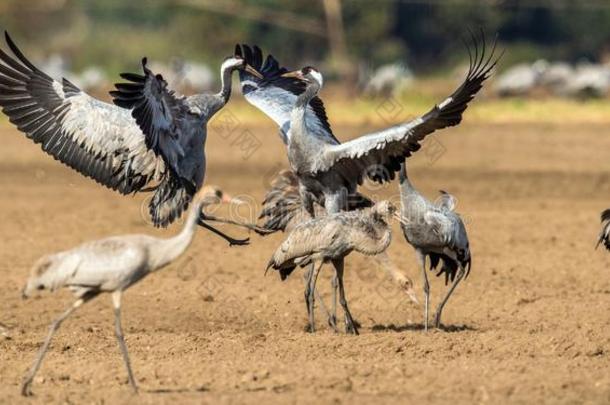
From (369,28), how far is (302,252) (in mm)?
33321

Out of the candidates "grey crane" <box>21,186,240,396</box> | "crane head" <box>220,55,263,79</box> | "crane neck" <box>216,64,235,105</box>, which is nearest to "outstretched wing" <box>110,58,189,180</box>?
"crane neck" <box>216,64,235,105</box>

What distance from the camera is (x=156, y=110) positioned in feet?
33.7

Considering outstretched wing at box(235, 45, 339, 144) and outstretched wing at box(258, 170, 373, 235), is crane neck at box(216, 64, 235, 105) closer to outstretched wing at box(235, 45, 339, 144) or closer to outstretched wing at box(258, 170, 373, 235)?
outstretched wing at box(235, 45, 339, 144)

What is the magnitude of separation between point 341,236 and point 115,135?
89.1 inches

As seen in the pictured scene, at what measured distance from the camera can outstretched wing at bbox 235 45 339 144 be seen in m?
12.0

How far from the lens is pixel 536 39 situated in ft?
160

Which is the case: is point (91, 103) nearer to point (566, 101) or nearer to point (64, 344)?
point (64, 344)

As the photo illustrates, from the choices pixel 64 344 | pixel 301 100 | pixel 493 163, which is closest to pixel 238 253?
pixel 301 100

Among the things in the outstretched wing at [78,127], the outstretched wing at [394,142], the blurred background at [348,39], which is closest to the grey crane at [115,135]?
the outstretched wing at [78,127]

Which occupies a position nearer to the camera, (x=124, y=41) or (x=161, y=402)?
(x=161, y=402)

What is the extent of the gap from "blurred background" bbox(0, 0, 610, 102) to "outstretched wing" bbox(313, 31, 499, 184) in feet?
81.6

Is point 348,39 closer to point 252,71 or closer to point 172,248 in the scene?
point 252,71

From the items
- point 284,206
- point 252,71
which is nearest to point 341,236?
point 284,206

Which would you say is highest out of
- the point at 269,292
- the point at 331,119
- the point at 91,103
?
the point at 331,119
